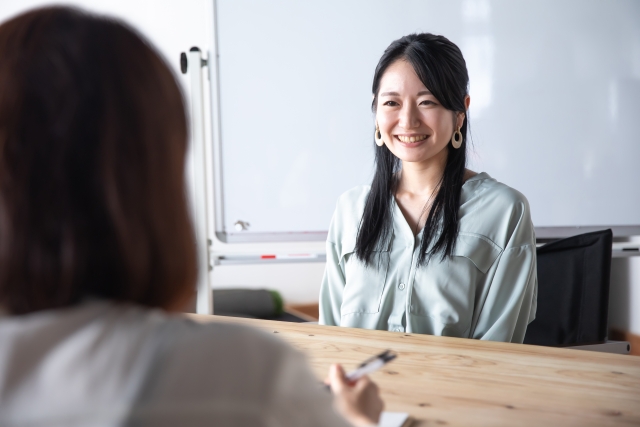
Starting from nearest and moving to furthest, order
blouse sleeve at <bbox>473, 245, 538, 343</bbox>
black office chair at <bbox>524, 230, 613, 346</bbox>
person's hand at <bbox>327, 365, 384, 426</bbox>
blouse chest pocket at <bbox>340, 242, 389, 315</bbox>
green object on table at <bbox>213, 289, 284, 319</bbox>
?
person's hand at <bbox>327, 365, 384, 426</bbox> < blouse sleeve at <bbox>473, 245, 538, 343</bbox> < blouse chest pocket at <bbox>340, 242, 389, 315</bbox> < black office chair at <bbox>524, 230, 613, 346</bbox> < green object on table at <bbox>213, 289, 284, 319</bbox>

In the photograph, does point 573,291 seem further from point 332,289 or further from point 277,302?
point 277,302

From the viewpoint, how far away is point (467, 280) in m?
1.42

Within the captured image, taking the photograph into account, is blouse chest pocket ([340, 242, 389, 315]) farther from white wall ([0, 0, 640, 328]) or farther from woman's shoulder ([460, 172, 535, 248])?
white wall ([0, 0, 640, 328])

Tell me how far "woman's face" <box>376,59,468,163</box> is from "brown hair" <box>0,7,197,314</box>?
110 centimetres

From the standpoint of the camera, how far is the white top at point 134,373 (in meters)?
Answer: 0.41

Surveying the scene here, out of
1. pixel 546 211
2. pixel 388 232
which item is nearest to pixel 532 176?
pixel 546 211

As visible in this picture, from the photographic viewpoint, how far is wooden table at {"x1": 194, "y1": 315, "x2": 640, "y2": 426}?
80cm

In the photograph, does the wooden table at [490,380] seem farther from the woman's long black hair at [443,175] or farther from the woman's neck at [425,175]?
the woman's neck at [425,175]

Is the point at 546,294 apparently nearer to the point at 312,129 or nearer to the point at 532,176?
the point at 532,176

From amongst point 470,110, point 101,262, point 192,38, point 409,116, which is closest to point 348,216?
point 409,116

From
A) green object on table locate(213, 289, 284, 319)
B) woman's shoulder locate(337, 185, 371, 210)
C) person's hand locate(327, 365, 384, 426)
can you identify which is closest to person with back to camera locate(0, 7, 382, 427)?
person's hand locate(327, 365, 384, 426)

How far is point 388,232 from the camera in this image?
5.06 ft

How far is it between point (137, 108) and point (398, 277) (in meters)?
1.10

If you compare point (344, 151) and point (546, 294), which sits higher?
point (344, 151)
